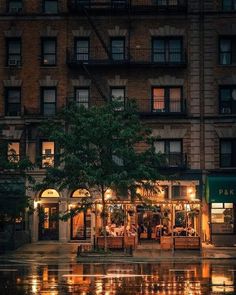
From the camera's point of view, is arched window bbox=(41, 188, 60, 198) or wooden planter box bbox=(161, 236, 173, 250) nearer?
wooden planter box bbox=(161, 236, 173, 250)

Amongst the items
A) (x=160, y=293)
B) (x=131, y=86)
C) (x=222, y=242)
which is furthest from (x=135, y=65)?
(x=160, y=293)

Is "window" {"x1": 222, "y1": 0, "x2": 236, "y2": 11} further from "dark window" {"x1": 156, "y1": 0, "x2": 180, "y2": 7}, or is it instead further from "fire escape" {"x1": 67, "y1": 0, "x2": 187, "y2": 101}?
"dark window" {"x1": 156, "y1": 0, "x2": 180, "y2": 7}

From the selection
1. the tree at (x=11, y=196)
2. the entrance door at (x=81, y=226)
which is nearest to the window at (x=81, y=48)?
the tree at (x=11, y=196)

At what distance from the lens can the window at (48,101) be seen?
132ft

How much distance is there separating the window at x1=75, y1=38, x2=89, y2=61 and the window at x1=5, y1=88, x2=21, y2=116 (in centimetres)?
461

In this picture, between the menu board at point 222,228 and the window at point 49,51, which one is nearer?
the menu board at point 222,228

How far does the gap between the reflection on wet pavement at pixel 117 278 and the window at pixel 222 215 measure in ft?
31.2

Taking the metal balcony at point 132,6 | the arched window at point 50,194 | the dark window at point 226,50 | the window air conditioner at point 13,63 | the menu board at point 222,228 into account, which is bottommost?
the menu board at point 222,228

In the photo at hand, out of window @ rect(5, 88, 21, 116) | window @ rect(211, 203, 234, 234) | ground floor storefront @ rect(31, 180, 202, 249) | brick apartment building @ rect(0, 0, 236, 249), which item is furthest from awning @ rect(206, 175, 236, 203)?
window @ rect(5, 88, 21, 116)

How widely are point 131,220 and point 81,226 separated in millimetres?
3751

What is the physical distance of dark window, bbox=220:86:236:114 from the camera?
3931 centimetres

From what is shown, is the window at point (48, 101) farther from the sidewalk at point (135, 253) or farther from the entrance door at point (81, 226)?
the sidewalk at point (135, 253)

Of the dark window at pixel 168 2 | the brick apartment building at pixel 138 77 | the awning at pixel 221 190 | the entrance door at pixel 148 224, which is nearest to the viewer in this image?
the awning at pixel 221 190

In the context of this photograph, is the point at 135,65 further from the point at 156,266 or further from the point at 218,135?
the point at 156,266
